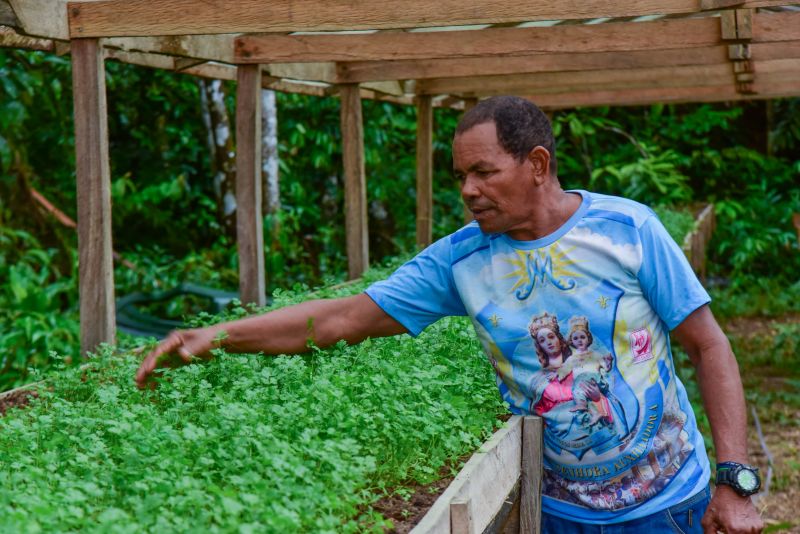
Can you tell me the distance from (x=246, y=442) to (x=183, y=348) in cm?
98

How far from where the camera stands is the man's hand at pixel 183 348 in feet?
10.6

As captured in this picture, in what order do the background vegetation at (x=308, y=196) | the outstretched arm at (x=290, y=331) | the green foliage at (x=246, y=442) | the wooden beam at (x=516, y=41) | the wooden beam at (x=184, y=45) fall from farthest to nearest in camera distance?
the background vegetation at (x=308, y=196)
the wooden beam at (x=516, y=41)
the wooden beam at (x=184, y=45)
the outstretched arm at (x=290, y=331)
the green foliage at (x=246, y=442)

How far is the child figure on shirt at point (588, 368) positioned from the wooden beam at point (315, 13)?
6.82 feet

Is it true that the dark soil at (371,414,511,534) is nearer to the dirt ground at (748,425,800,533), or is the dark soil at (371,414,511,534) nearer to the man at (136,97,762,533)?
the man at (136,97,762,533)

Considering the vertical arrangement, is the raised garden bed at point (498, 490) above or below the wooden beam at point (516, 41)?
below

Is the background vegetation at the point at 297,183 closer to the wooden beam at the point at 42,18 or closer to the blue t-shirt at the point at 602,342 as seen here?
the wooden beam at the point at 42,18

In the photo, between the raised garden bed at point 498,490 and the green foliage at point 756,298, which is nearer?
the raised garden bed at point 498,490

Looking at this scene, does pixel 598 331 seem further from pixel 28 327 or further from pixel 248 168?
pixel 28 327

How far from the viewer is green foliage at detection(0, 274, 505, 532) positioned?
204 centimetres

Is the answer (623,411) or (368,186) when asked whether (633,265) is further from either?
(368,186)

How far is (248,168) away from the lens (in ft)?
21.0

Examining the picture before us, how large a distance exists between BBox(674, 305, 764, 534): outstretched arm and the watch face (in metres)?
0.04

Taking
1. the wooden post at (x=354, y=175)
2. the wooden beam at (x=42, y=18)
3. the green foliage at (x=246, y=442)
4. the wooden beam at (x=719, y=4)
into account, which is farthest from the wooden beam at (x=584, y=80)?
the green foliage at (x=246, y=442)

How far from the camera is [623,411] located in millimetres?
2852
